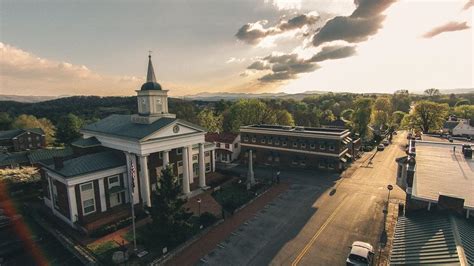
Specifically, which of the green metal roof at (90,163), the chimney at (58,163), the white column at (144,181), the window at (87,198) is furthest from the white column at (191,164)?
the chimney at (58,163)

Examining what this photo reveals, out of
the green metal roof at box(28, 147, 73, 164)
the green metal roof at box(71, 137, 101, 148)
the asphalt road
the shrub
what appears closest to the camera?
the asphalt road

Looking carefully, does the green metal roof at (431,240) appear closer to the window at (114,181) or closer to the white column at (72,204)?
the window at (114,181)

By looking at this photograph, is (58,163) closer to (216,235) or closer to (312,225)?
(216,235)

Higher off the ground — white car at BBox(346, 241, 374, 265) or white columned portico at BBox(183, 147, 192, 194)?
white columned portico at BBox(183, 147, 192, 194)

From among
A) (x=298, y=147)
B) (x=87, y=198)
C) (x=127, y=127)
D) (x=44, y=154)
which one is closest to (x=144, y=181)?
(x=87, y=198)

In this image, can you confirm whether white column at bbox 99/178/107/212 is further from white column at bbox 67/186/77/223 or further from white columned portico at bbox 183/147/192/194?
white columned portico at bbox 183/147/192/194

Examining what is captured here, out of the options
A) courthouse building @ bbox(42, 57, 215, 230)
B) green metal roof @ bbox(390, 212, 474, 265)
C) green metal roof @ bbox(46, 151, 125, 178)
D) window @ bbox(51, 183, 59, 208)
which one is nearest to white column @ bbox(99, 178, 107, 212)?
courthouse building @ bbox(42, 57, 215, 230)
